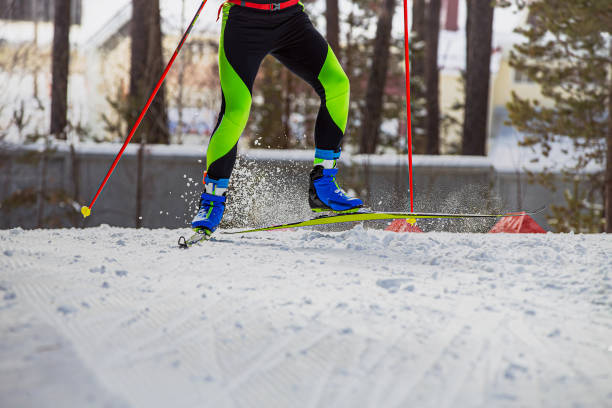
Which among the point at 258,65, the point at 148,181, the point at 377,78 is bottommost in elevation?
the point at 148,181

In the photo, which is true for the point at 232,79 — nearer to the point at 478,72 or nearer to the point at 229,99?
the point at 229,99

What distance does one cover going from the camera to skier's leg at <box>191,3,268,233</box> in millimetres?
3131

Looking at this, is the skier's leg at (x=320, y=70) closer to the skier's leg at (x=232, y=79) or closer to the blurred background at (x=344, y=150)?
the skier's leg at (x=232, y=79)

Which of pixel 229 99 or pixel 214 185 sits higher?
pixel 229 99

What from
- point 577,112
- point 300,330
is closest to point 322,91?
point 300,330

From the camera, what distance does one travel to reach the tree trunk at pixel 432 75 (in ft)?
52.1

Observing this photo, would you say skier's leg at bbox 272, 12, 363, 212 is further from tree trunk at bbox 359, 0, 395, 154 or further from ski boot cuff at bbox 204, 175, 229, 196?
tree trunk at bbox 359, 0, 395, 154

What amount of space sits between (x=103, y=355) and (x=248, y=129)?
12650 mm

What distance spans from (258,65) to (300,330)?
1.92 meters

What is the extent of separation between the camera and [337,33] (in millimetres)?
12727

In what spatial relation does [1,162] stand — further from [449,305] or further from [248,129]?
[449,305]

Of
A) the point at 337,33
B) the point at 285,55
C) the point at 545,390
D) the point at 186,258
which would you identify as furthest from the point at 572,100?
the point at 545,390

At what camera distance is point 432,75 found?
16.5 meters

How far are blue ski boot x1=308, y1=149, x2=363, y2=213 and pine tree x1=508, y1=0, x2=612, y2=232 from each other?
5557 mm
